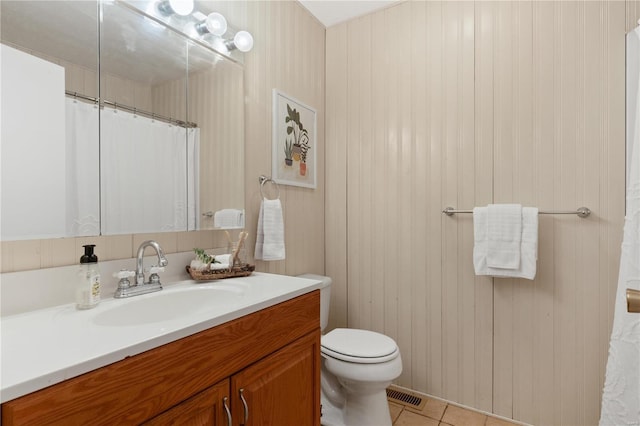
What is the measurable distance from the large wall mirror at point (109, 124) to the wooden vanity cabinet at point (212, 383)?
57 centimetres

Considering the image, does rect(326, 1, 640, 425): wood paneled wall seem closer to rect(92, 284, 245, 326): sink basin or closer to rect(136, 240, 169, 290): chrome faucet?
rect(92, 284, 245, 326): sink basin

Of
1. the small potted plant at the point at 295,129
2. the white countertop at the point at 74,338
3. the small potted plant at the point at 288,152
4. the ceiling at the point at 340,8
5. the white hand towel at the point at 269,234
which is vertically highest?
the ceiling at the point at 340,8

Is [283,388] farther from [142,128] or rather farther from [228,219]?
[142,128]

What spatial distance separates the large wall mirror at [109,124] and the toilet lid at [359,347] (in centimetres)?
85

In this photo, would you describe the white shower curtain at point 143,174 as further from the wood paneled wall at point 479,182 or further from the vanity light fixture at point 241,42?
the wood paneled wall at point 479,182

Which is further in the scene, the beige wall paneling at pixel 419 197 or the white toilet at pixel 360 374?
the beige wall paneling at pixel 419 197

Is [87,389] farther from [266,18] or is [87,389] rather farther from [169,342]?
[266,18]

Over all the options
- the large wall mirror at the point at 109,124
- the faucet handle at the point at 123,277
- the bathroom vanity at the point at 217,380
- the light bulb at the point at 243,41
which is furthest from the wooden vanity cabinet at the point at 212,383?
the light bulb at the point at 243,41

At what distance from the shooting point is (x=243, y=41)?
1.56m

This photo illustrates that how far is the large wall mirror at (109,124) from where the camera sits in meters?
0.92

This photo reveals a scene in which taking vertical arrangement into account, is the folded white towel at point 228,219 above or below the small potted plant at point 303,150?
below

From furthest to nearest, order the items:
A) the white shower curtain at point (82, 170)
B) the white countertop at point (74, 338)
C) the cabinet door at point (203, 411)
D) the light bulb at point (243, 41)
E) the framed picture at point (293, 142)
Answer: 1. the framed picture at point (293, 142)
2. the light bulb at point (243, 41)
3. the white shower curtain at point (82, 170)
4. the cabinet door at point (203, 411)
5. the white countertop at point (74, 338)

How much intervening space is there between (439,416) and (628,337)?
3.18ft

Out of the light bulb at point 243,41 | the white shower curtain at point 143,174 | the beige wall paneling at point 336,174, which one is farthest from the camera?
the beige wall paneling at point 336,174
